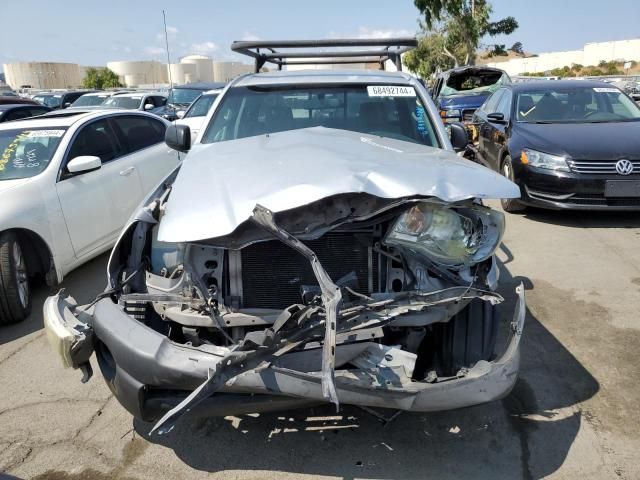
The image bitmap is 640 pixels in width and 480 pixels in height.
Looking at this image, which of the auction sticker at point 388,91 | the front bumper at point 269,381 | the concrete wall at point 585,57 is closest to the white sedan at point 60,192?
the front bumper at point 269,381

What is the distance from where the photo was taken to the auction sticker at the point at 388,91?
13.1ft

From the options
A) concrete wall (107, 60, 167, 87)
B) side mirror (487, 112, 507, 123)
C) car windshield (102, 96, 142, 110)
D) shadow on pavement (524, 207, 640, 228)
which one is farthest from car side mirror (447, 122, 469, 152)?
concrete wall (107, 60, 167, 87)

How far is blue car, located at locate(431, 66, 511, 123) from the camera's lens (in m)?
13.2

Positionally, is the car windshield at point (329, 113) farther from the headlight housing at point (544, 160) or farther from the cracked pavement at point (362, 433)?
the headlight housing at point (544, 160)

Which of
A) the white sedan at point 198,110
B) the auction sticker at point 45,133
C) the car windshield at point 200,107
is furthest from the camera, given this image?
the car windshield at point 200,107

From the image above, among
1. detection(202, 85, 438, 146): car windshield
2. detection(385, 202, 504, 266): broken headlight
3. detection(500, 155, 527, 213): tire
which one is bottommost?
detection(500, 155, 527, 213): tire

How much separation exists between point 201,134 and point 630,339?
3.48 meters

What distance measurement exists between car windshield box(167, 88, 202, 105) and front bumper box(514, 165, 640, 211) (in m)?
11.8

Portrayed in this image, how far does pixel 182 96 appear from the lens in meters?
15.9

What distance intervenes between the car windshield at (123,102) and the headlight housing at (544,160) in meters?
10.8

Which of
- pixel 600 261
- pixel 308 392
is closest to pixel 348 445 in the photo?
pixel 308 392

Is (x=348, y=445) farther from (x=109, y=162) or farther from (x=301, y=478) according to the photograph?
(x=109, y=162)

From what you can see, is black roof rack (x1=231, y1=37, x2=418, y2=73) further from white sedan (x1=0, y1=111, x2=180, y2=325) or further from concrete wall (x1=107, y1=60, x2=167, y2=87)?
concrete wall (x1=107, y1=60, x2=167, y2=87)

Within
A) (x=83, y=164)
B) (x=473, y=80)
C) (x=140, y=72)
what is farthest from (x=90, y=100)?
(x=140, y=72)
